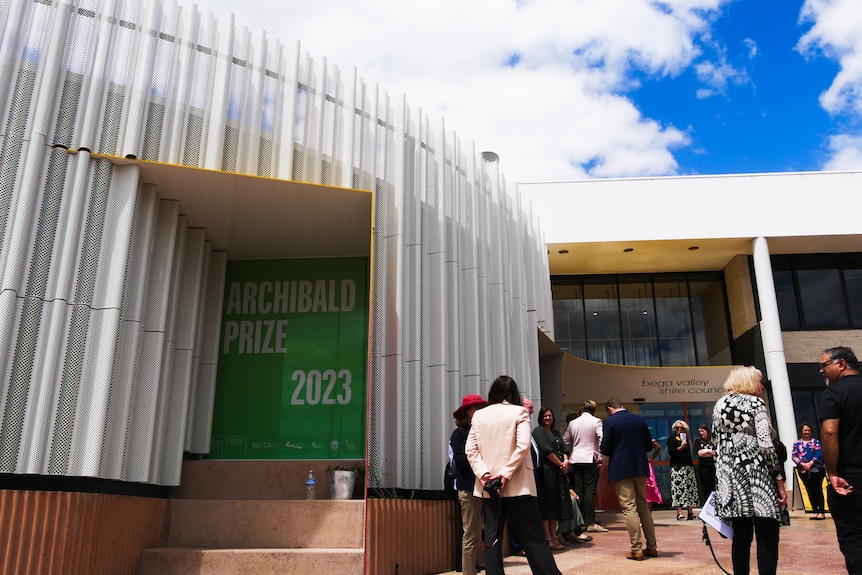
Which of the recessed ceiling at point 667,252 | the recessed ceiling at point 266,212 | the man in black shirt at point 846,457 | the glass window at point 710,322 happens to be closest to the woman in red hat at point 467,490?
the man in black shirt at point 846,457

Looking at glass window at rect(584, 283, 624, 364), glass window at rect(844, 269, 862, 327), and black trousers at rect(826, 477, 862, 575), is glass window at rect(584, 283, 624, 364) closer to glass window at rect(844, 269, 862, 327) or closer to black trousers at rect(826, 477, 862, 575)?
glass window at rect(844, 269, 862, 327)

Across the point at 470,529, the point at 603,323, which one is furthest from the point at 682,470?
the point at 603,323

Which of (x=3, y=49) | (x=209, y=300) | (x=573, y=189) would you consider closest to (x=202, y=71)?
(x=3, y=49)

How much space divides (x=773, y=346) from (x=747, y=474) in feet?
48.5

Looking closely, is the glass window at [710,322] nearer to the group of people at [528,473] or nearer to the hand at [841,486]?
the group of people at [528,473]

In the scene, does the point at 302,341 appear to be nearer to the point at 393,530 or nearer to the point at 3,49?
the point at 393,530

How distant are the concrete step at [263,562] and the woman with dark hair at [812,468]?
9309 millimetres

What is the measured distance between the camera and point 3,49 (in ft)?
19.4

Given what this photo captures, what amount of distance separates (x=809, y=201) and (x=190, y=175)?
55.4 feet

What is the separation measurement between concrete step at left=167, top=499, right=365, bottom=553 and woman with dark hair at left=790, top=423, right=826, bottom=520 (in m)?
8.99

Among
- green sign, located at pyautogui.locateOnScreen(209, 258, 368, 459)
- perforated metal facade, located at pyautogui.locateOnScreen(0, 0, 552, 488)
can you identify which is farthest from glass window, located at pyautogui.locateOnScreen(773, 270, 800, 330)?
green sign, located at pyautogui.locateOnScreen(209, 258, 368, 459)

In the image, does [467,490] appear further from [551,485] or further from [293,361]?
[293,361]

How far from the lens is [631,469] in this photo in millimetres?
6879

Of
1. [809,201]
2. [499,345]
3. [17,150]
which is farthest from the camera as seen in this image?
[809,201]
